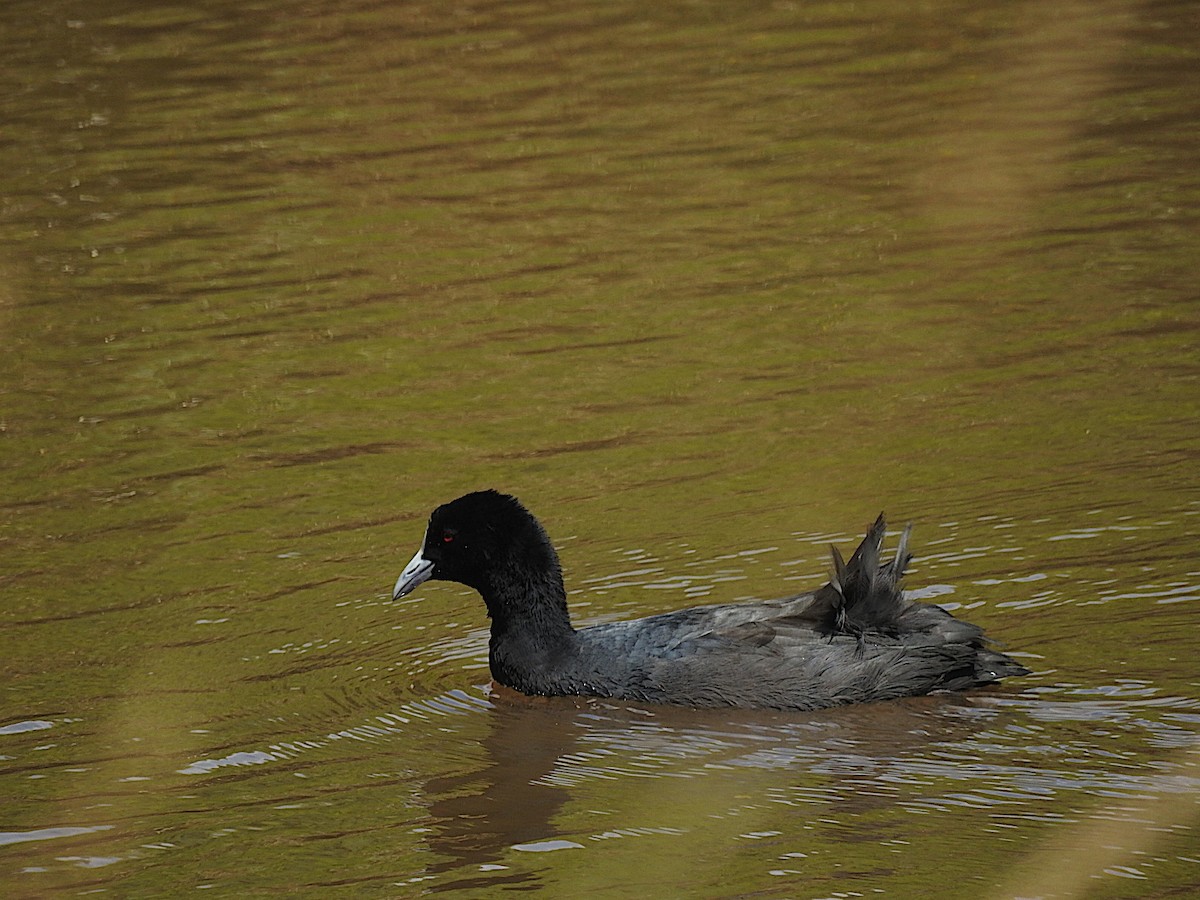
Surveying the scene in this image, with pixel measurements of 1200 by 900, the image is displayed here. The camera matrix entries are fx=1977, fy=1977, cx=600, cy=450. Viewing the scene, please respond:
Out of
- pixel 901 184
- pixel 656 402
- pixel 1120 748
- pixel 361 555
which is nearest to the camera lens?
pixel 1120 748

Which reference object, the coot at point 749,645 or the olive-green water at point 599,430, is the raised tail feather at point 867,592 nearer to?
the coot at point 749,645

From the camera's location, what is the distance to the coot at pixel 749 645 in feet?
28.1

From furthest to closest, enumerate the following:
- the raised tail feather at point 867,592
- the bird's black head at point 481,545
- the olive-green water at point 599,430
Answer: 1. the bird's black head at point 481,545
2. the raised tail feather at point 867,592
3. the olive-green water at point 599,430

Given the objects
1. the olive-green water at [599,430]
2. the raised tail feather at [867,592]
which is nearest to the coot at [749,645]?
the raised tail feather at [867,592]

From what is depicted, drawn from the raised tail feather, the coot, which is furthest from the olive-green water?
the raised tail feather

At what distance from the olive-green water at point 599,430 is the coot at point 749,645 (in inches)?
5.2

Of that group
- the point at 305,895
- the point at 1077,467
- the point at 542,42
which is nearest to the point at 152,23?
the point at 542,42

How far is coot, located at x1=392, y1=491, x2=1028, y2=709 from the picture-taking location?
8578 millimetres

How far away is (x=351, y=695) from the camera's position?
30.3 feet

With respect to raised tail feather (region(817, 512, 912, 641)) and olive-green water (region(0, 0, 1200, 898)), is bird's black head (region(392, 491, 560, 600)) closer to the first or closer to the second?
olive-green water (region(0, 0, 1200, 898))

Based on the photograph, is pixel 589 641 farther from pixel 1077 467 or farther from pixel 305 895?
pixel 1077 467

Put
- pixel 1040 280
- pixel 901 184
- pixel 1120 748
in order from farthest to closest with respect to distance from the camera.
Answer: pixel 901 184, pixel 1040 280, pixel 1120 748

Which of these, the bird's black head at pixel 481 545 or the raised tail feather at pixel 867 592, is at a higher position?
the bird's black head at pixel 481 545

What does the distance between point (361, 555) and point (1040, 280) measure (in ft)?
19.7
